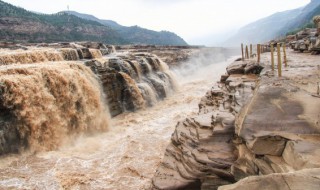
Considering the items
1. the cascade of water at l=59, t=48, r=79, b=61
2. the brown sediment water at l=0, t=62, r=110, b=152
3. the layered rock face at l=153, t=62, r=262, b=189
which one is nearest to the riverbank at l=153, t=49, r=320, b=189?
the layered rock face at l=153, t=62, r=262, b=189

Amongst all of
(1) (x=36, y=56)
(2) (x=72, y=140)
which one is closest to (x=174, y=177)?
(2) (x=72, y=140)

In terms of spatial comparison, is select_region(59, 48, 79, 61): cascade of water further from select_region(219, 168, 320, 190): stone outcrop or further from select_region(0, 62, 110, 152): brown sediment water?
select_region(219, 168, 320, 190): stone outcrop

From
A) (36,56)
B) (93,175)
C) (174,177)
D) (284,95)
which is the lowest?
(93,175)

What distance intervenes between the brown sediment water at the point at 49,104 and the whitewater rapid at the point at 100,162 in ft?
2.10

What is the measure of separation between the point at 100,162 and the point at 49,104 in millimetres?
3993

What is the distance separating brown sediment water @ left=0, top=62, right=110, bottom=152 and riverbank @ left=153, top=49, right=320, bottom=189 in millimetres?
6285

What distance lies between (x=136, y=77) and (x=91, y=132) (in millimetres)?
7714

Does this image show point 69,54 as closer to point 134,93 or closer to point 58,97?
point 134,93

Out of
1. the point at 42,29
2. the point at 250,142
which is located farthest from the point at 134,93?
the point at 42,29

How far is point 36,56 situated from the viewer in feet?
56.1

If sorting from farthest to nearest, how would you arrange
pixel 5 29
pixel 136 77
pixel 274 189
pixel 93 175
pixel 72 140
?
pixel 5 29 < pixel 136 77 < pixel 72 140 < pixel 93 175 < pixel 274 189

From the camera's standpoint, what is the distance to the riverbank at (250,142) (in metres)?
5.13

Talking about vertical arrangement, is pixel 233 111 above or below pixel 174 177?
above

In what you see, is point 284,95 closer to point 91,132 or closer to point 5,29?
point 91,132
